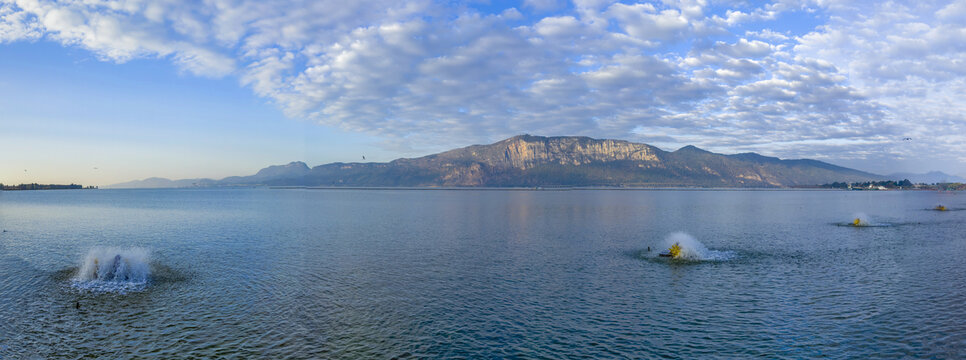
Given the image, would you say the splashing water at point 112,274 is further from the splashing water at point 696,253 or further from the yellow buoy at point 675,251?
the splashing water at point 696,253

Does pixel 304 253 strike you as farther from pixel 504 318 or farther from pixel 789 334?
pixel 789 334

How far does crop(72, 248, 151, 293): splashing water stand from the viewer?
34.9 m

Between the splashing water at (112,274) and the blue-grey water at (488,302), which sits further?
the splashing water at (112,274)

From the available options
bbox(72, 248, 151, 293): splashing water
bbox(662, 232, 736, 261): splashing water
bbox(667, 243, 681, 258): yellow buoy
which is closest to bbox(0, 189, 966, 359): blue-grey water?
bbox(72, 248, 151, 293): splashing water

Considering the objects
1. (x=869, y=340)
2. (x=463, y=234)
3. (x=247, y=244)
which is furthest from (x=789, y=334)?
(x=247, y=244)

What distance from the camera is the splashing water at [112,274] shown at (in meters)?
34.9

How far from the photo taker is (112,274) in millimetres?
37438

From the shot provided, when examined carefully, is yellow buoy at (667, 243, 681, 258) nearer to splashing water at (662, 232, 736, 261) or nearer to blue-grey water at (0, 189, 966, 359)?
splashing water at (662, 232, 736, 261)

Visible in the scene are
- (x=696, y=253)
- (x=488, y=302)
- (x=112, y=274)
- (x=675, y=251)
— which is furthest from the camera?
(x=696, y=253)

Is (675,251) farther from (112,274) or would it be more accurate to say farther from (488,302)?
(112,274)

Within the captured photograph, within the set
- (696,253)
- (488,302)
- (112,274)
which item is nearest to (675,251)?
(696,253)

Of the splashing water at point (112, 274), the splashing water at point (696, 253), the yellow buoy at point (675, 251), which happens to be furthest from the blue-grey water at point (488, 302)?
the yellow buoy at point (675, 251)

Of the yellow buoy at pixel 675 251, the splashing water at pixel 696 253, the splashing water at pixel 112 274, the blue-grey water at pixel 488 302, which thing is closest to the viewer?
the blue-grey water at pixel 488 302

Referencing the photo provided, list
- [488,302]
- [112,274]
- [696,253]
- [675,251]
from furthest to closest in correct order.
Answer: [696,253] < [675,251] < [112,274] < [488,302]
